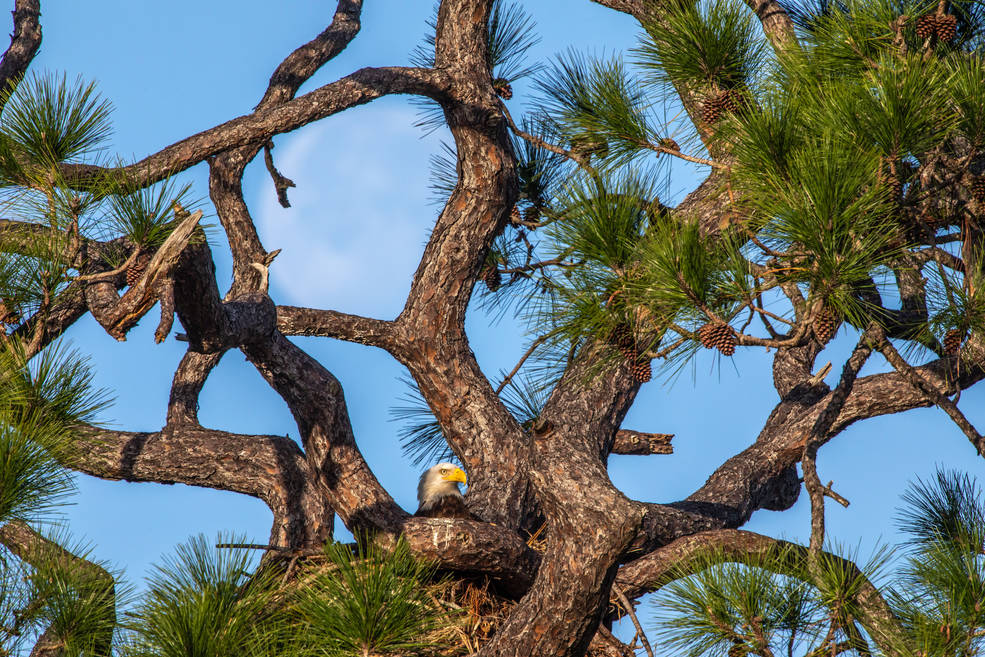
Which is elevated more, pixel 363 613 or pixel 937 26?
pixel 937 26

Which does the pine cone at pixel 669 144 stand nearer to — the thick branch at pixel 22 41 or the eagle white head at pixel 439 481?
the eagle white head at pixel 439 481

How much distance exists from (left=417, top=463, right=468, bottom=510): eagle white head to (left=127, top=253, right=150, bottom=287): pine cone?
6.30ft

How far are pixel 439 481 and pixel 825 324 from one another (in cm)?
237

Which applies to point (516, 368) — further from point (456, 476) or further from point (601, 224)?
point (601, 224)

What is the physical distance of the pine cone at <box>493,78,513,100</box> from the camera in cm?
478

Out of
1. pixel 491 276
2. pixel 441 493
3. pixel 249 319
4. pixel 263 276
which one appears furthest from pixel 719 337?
pixel 491 276

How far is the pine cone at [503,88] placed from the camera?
4.78m

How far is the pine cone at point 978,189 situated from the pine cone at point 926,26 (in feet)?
1.59

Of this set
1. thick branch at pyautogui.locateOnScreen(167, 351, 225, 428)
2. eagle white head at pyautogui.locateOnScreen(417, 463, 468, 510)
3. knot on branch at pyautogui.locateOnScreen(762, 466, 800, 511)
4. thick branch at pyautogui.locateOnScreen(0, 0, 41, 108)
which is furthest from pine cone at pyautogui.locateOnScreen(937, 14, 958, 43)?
thick branch at pyautogui.locateOnScreen(0, 0, 41, 108)

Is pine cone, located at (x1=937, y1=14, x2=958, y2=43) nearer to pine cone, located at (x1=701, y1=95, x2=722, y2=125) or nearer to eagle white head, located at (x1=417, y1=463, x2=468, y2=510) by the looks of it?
pine cone, located at (x1=701, y1=95, x2=722, y2=125)

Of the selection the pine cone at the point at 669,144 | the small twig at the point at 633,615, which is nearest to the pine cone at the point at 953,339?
the pine cone at the point at 669,144

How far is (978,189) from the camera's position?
2.98 metres

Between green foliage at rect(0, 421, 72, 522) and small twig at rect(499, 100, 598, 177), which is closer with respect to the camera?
green foliage at rect(0, 421, 72, 522)

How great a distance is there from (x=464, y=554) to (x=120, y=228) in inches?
62.0
